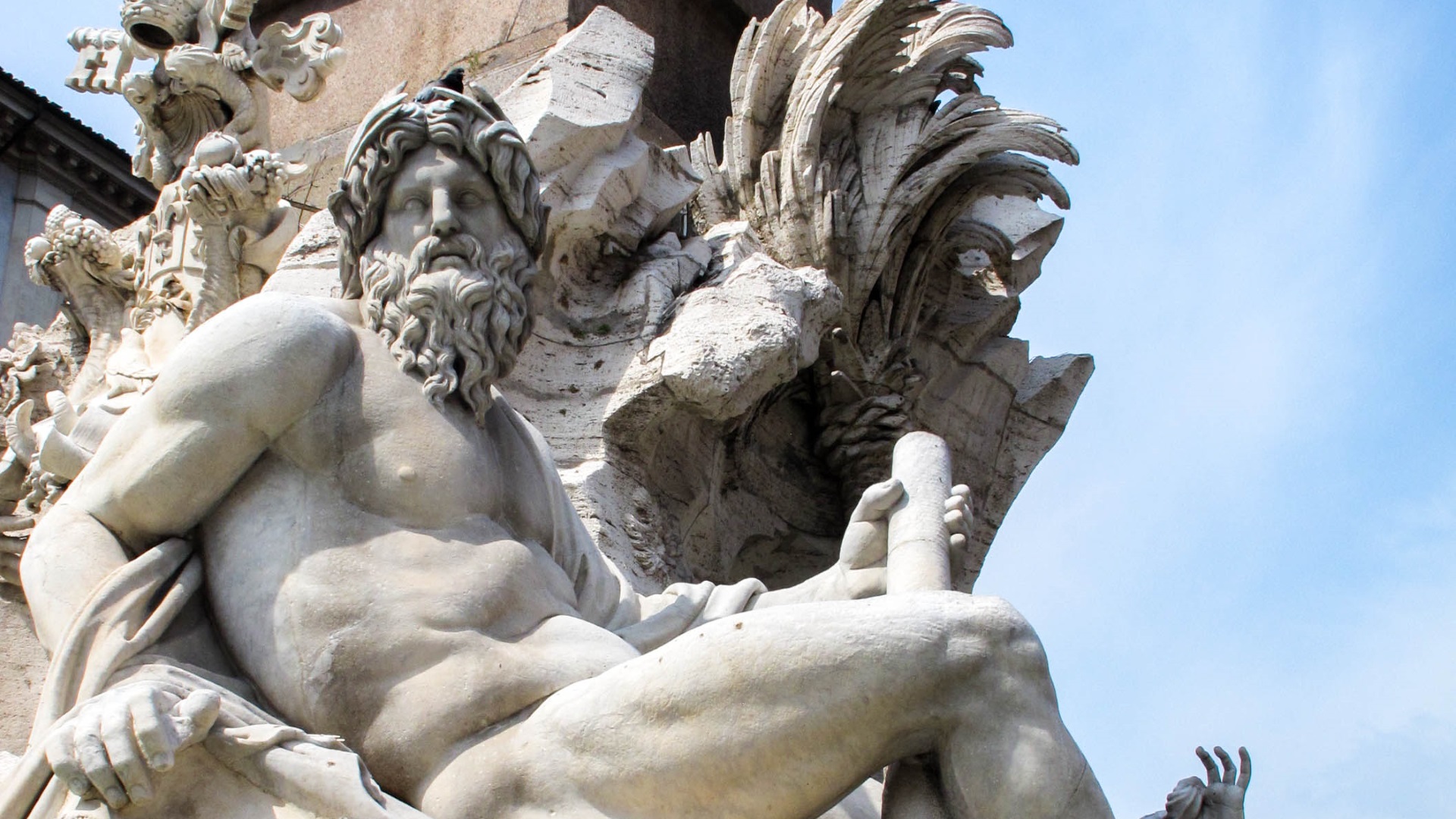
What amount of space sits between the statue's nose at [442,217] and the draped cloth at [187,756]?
1053 mm

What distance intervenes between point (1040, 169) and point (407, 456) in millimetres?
3527

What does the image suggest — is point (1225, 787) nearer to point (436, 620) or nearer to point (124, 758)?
point (436, 620)

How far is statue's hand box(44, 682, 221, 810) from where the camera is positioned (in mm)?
3531

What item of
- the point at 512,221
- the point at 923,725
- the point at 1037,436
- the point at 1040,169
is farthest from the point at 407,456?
the point at 1037,436

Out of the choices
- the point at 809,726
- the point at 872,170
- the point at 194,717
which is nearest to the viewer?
the point at 194,717

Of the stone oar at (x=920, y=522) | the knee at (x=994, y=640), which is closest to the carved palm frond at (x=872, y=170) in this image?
the stone oar at (x=920, y=522)

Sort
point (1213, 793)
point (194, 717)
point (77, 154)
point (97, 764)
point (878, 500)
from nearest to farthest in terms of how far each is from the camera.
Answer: point (97, 764) < point (194, 717) < point (1213, 793) < point (878, 500) < point (77, 154)

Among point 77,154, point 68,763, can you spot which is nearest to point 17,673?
point 68,763

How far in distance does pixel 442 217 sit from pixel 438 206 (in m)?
0.04

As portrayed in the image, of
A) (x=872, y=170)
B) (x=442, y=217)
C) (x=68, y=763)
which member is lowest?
(x=68, y=763)

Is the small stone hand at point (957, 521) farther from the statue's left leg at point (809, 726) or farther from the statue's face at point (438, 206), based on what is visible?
the statue's face at point (438, 206)

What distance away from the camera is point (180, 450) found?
4117 mm

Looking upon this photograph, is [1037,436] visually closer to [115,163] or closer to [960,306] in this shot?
[960,306]

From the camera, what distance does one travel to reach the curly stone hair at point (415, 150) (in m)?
4.56
